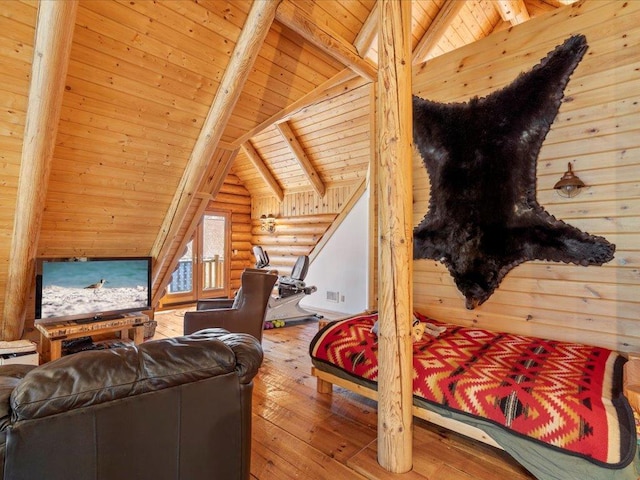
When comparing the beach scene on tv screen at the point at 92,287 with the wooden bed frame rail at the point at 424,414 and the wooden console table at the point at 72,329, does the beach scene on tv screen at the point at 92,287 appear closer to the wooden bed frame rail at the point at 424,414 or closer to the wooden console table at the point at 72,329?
the wooden console table at the point at 72,329

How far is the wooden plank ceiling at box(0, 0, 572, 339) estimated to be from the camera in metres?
2.46

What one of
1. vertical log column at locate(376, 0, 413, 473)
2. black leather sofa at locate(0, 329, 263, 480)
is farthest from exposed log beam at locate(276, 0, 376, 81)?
black leather sofa at locate(0, 329, 263, 480)

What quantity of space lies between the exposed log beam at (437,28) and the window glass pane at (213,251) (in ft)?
16.9

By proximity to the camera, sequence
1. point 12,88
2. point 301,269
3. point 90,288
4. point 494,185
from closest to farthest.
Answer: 1. point 12,88
2. point 494,185
3. point 90,288
4. point 301,269

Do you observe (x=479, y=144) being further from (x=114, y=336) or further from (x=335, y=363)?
(x=114, y=336)

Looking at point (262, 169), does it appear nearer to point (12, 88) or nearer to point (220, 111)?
point (220, 111)

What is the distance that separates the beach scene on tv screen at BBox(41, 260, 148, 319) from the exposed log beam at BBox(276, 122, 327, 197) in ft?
10.1

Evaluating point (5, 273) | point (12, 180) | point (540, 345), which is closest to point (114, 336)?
point (5, 273)

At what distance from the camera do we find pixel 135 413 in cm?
116

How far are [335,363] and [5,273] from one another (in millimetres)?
3157

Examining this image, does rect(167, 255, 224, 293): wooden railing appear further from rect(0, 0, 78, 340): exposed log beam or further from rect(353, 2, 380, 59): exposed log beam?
rect(353, 2, 380, 59): exposed log beam

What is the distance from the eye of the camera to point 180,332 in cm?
485

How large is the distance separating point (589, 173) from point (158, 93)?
141 inches

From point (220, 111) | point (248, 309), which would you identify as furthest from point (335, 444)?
point (220, 111)
